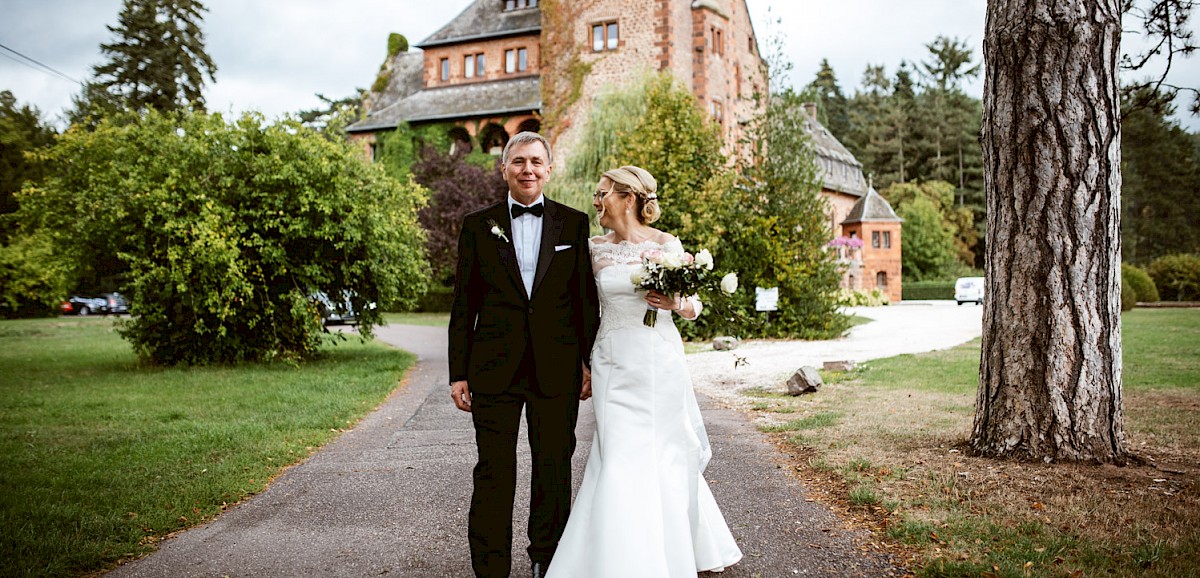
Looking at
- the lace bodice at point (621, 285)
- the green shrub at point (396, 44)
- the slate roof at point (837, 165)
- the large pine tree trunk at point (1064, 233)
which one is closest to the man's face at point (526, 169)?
the lace bodice at point (621, 285)

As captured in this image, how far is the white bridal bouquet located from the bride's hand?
0.03 metres

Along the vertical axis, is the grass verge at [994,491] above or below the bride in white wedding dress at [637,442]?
below

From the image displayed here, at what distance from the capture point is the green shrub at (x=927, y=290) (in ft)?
172

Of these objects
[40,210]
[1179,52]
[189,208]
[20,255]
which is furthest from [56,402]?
[20,255]

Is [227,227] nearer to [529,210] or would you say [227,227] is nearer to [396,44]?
[529,210]

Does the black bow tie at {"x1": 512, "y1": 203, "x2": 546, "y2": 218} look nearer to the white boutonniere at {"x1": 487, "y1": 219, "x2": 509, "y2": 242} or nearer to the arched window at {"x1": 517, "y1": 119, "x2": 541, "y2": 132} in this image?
the white boutonniere at {"x1": 487, "y1": 219, "x2": 509, "y2": 242}

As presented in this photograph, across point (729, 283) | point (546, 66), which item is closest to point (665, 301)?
point (729, 283)

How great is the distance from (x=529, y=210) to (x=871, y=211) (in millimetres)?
52975

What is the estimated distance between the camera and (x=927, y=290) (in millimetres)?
53688

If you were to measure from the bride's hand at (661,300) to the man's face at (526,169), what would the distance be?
2.37ft

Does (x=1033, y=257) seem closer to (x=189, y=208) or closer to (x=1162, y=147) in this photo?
(x=189, y=208)

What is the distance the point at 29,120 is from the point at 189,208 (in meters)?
40.6

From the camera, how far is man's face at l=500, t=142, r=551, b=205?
379 centimetres

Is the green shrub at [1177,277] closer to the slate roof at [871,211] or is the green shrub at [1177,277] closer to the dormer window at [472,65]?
the slate roof at [871,211]
